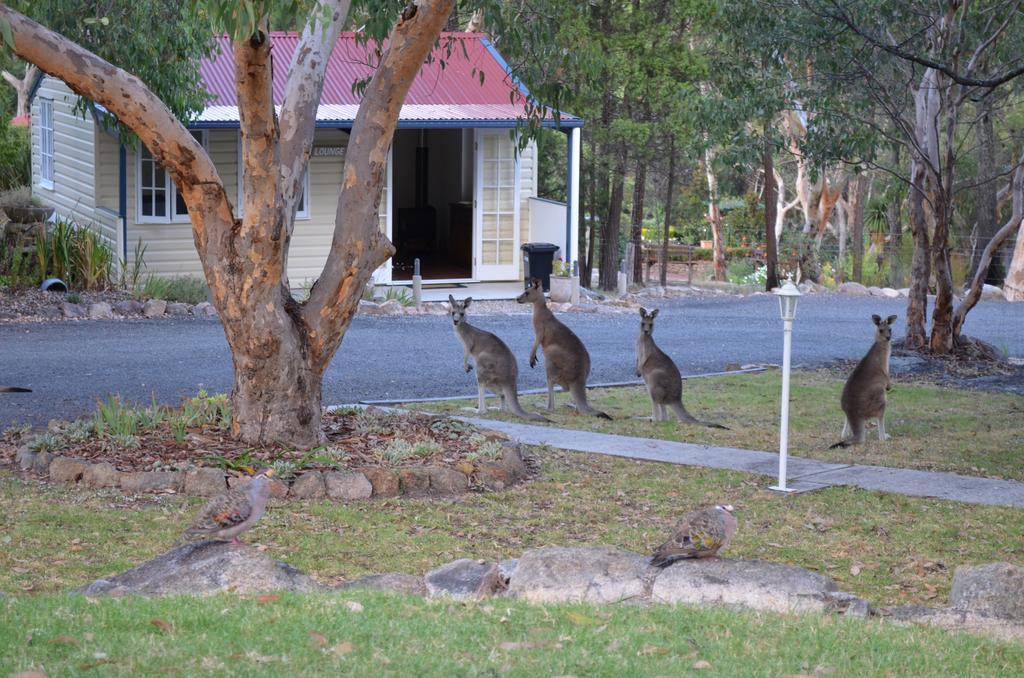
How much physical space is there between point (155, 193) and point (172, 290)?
253 centimetres

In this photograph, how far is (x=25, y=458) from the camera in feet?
35.6

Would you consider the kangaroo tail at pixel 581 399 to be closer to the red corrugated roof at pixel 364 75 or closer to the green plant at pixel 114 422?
the green plant at pixel 114 422

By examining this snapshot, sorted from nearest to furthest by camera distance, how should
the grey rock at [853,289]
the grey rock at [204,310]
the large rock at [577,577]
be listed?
the large rock at [577,577], the grey rock at [204,310], the grey rock at [853,289]

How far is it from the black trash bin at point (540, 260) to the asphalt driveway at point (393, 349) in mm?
1577

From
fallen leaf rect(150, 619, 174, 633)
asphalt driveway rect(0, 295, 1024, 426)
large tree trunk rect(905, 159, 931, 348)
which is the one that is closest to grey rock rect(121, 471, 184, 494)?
asphalt driveway rect(0, 295, 1024, 426)

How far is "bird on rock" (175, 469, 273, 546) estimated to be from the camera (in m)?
7.61

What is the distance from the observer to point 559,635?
6.02 meters

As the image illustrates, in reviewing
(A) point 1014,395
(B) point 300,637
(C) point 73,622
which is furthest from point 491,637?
(A) point 1014,395

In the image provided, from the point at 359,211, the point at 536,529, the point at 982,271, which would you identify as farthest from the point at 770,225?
the point at 536,529

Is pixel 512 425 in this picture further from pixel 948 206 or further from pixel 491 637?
pixel 948 206

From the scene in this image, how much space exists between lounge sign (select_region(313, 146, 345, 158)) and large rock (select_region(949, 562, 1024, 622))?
67.0ft

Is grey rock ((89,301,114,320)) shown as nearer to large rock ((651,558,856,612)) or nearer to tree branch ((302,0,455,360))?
tree branch ((302,0,455,360))

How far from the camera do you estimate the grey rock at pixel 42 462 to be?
35.0ft

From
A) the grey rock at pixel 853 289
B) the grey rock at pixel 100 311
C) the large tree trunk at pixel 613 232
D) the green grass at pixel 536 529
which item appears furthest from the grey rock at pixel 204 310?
the grey rock at pixel 853 289
